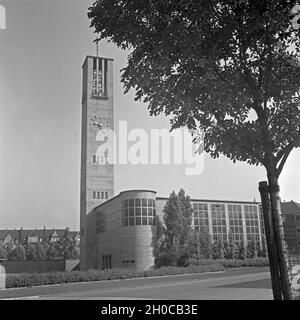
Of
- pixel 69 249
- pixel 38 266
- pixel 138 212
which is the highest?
pixel 138 212

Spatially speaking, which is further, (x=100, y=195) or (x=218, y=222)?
(x=100, y=195)

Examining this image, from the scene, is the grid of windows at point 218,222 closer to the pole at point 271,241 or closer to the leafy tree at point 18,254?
the leafy tree at point 18,254

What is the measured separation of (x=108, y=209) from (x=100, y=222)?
441 centimetres

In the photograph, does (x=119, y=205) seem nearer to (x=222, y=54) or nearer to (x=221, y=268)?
(x=221, y=268)

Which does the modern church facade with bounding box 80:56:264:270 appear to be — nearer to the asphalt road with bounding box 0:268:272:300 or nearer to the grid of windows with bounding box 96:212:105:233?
the grid of windows with bounding box 96:212:105:233

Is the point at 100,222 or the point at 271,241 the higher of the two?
the point at 100,222

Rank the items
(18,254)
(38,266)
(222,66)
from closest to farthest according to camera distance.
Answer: (222,66) < (38,266) < (18,254)

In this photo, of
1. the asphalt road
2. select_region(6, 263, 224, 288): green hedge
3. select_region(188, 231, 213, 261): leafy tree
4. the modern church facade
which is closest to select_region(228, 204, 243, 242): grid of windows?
the modern church facade

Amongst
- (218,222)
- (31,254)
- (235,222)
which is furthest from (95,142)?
(31,254)

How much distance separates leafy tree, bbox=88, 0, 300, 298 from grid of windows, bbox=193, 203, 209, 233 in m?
49.5

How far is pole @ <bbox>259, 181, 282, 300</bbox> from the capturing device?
3.91 m

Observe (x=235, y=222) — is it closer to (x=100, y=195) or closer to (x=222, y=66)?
(x=100, y=195)

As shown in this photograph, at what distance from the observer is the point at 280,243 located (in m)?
3.85
